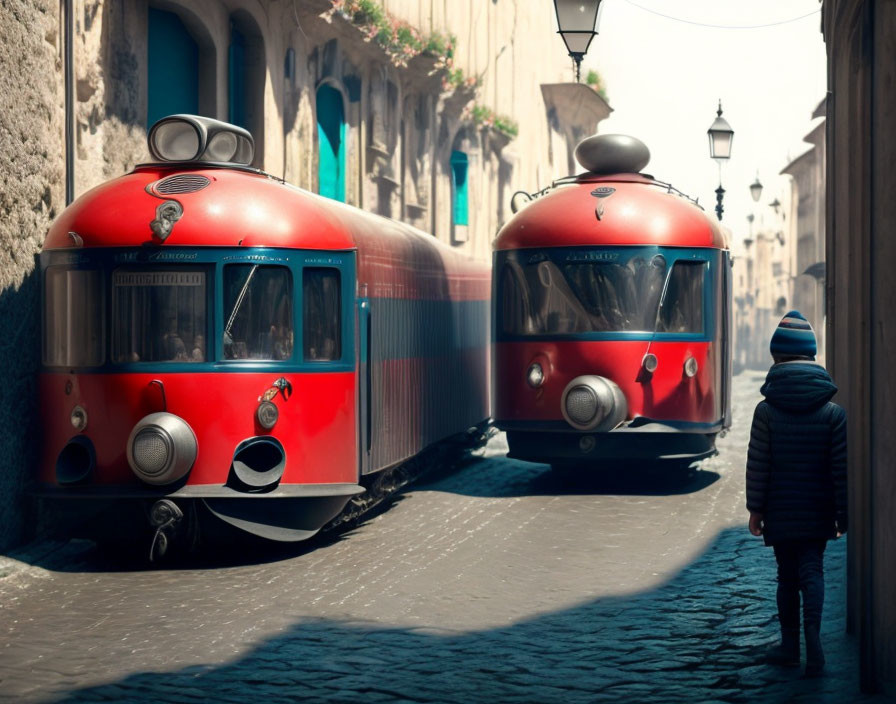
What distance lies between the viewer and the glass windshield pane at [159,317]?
10.5 meters

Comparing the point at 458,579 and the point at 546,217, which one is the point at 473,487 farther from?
the point at 458,579

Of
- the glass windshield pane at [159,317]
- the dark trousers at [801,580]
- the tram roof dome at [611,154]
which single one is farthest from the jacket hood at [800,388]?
the tram roof dome at [611,154]

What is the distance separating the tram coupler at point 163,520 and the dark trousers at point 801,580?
4493 millimetres

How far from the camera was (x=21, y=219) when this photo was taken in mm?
11484

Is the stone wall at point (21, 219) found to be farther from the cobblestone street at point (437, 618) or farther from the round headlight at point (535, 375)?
the round headlight at point (535, 375)

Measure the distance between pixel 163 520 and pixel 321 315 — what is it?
1.92 m

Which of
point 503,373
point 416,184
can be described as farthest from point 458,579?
point 416,184

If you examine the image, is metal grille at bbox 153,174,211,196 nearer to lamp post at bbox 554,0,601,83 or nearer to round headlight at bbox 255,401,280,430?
round headlight at bbox 255,401,280,430

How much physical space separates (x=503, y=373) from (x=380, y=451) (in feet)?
10.3

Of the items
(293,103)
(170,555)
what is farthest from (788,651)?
(293,103)

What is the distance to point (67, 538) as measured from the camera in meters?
10.8

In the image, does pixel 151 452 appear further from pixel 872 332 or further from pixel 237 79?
pixel 237 79

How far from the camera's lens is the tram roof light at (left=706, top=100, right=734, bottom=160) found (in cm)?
2339

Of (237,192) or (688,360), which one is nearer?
(237,192)
